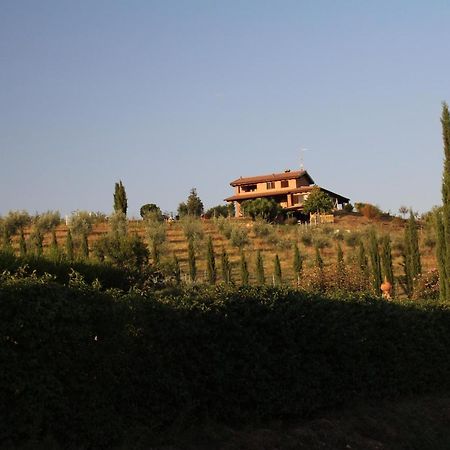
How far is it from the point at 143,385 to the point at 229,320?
4.84 feet

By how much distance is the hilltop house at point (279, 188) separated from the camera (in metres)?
74.8

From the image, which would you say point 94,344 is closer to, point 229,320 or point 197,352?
point 197,352

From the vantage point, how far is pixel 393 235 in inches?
2007

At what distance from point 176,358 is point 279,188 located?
71214 millimetres

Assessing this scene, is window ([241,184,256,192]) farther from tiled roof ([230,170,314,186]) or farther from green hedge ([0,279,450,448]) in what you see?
green hedge ([0,279,450,448])

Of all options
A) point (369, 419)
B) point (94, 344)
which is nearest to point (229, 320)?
point (94, 344)

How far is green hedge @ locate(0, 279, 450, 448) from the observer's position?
6.25 m

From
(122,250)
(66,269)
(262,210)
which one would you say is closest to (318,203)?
(262,210)

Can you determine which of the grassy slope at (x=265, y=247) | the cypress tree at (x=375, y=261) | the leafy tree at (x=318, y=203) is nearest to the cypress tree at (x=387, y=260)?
the cypress tree at (x=375, y=261)

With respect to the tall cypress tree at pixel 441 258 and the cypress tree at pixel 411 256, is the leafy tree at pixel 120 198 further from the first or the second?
the tall cypress tree at pixel 441 258

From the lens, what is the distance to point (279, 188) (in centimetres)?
7825

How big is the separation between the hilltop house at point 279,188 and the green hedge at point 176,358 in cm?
6284

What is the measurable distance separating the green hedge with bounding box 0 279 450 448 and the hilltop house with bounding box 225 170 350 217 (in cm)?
6284

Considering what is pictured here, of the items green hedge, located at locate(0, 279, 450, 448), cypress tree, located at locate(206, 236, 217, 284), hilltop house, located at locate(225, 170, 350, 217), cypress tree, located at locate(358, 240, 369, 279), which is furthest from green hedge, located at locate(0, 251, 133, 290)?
hilltop house, located at locate(225, 170, 350, 217)
